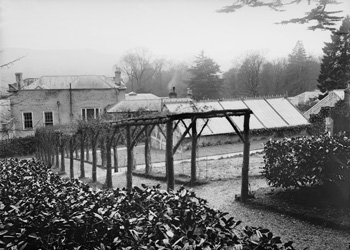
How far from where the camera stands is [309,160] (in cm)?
817

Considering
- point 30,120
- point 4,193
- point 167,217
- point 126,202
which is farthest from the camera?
point 30,120

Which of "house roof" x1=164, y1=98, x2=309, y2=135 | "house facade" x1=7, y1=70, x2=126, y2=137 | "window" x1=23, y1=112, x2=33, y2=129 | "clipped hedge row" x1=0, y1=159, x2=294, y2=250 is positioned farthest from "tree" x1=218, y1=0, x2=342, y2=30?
"window" x1=23, y1=112, x2=33, y2=129

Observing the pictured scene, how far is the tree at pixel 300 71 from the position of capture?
47219 mm

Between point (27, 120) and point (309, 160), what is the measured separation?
31.0 meters

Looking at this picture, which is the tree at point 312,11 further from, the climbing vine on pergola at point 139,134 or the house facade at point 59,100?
the house facade at point 59,100

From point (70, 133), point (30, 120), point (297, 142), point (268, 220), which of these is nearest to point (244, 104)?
point (70, 133)

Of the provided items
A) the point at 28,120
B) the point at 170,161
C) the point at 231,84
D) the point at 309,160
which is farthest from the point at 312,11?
the point at 231,84

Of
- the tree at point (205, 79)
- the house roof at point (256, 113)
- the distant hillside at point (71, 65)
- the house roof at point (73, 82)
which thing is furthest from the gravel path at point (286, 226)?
the tree at point (205, 79)

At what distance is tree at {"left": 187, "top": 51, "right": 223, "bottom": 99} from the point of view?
4969cm

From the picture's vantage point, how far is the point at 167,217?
3.06m

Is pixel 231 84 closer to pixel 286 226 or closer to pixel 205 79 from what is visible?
pixel 205 79

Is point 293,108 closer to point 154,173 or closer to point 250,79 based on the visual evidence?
point 154,173

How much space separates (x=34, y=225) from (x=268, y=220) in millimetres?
6241

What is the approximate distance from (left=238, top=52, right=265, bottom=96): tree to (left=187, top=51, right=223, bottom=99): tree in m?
6.64
